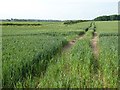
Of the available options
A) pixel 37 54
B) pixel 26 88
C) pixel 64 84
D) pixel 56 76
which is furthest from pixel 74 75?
pixel 37 54

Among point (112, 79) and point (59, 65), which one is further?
point (59, 65)

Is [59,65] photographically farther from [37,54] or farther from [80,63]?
[37,54]

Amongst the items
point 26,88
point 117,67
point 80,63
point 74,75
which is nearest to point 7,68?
point 26,88

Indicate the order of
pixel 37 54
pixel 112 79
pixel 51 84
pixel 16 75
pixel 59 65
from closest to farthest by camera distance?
pixel 51 84
pixel 112 79
pixel 16 75
pixel 59 65
pixel 37 54

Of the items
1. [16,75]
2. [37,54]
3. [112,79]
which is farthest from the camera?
[37,54]

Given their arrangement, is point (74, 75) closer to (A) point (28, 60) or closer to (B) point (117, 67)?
(B) point (117, 67)

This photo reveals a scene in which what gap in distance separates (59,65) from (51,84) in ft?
8.94

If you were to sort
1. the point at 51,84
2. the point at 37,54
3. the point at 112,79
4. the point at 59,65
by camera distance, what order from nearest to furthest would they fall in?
the point at 51,84 → the point at 112,79 → the point at 59,65 → the point at 37,54

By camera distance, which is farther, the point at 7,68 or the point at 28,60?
the point at 28,60

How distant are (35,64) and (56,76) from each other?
2082 millimetres

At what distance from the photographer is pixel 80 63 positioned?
10.6m

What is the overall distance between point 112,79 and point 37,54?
15.1 feet

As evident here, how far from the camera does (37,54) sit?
1205 cm

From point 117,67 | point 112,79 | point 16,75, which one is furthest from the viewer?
point 117,67
